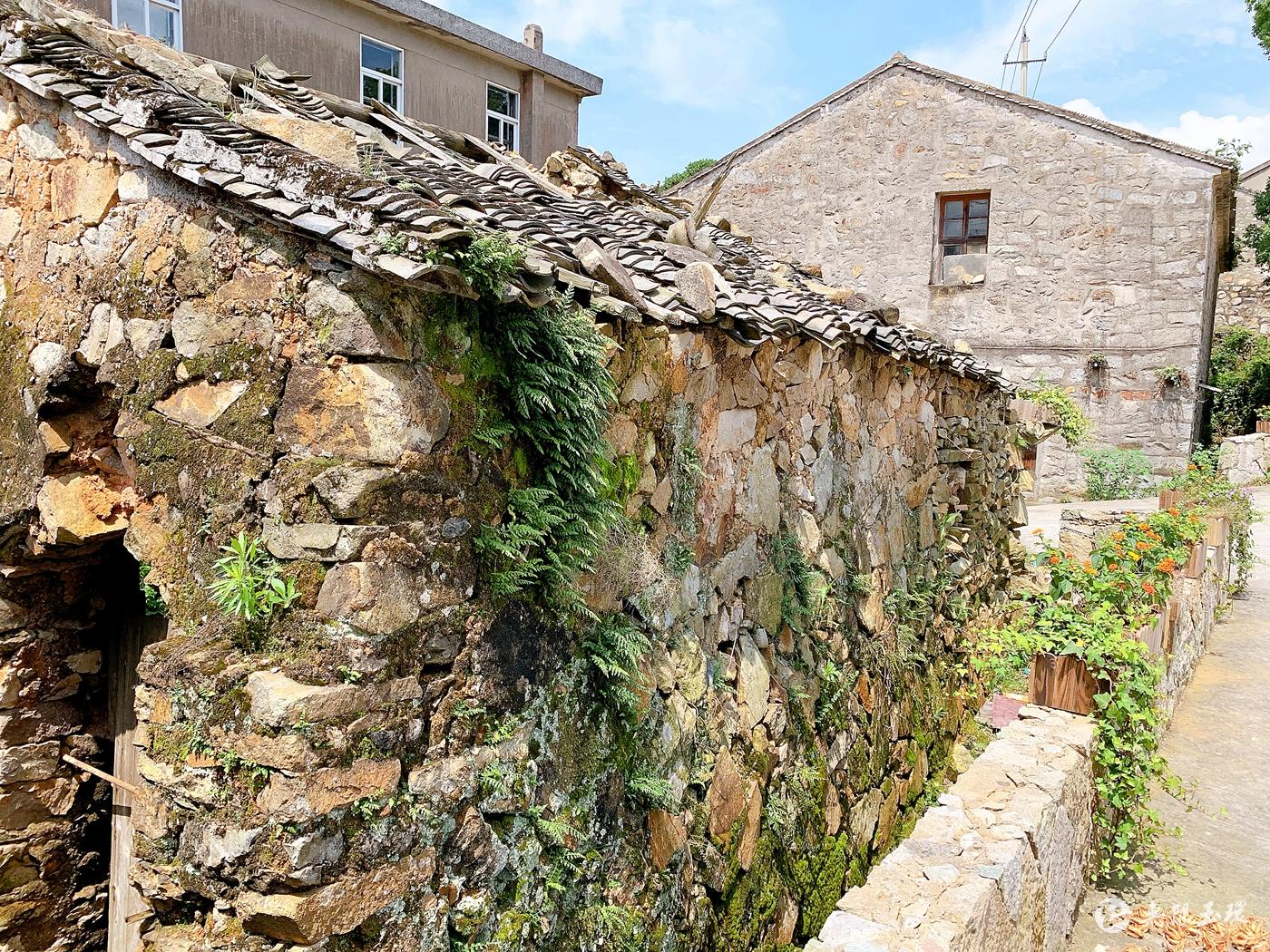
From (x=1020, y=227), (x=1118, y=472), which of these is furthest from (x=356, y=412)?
(x=1118, y=472)

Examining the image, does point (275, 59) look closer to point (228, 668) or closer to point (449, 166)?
point (449, 166)

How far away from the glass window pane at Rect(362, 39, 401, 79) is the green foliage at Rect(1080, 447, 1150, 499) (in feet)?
34.1

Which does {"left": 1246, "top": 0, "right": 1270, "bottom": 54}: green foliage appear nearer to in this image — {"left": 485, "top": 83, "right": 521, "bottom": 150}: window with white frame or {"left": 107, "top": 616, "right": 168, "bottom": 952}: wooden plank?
{"left": 485, "top": 83, "right": 521, "bottom": 150}: window with white frame

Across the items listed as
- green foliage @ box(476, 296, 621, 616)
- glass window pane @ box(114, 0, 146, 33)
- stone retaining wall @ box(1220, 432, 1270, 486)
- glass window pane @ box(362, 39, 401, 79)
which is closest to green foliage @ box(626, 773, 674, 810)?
green foliage @ box(476, 296, 621, 616)

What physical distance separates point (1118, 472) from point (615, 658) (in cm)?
1209

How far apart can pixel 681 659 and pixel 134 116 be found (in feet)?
8.21

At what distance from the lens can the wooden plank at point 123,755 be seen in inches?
138

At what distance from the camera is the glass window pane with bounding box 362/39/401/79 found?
9141mm

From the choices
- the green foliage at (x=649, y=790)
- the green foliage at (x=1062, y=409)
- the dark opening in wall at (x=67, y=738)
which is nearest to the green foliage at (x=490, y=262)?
the green foliage at (x=649, y=790)

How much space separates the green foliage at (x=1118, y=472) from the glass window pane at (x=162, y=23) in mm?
12175

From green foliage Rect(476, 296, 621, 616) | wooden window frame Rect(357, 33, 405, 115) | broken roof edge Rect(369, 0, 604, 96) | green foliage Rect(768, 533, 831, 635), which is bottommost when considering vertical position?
green foliage Rect(768, 533, 831, 635)

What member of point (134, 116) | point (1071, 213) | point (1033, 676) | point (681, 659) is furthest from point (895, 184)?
point (134, 116)

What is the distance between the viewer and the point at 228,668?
2338mm

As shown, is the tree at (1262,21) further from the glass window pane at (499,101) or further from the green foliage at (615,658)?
the green foliage at (615,658)
